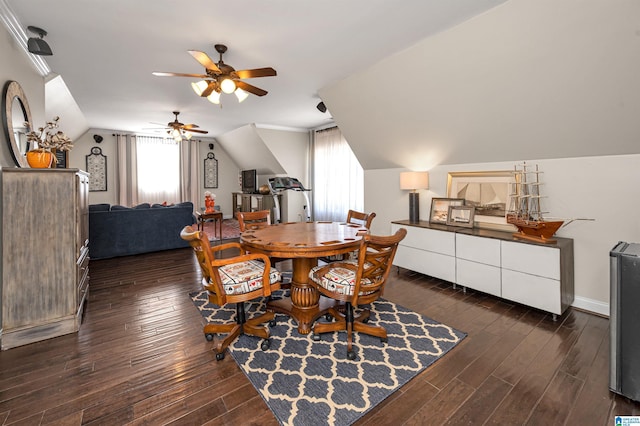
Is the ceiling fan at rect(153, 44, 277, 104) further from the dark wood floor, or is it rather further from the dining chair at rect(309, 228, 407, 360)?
the dark wood floor

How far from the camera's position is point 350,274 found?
2.20 meters

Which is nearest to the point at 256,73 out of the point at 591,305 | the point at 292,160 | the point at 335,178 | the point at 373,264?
the point at 373,264

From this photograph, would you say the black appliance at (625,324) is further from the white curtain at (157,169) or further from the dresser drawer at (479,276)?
the white curtain at (157,169)

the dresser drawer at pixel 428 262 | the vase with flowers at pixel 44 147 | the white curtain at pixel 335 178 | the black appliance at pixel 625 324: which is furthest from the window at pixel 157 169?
the black appliance at pixel 625 324

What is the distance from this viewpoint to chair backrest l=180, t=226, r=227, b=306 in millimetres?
1859

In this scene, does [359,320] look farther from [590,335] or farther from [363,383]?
[590,335]

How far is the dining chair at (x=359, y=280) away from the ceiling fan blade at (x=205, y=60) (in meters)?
2.07

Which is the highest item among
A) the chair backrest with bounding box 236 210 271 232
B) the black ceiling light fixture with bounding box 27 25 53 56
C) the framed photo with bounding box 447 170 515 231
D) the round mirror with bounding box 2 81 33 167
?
the black ceiling light fixture with bounding box 27 25 53 56

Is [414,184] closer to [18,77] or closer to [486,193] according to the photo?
[486,193]

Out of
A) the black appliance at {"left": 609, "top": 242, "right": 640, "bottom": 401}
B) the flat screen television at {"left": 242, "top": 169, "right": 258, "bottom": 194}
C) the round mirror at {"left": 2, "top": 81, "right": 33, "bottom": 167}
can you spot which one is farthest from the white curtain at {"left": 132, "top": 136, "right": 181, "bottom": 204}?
the black appliance at {"left": 609, "top": 242, "right": 640, "bottom": 401}

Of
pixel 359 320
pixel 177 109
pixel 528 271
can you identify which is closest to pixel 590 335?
pixel 528 271

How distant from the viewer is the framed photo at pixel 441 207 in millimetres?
3781

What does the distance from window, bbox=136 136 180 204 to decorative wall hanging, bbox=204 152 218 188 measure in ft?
2.79

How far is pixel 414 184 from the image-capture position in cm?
401
